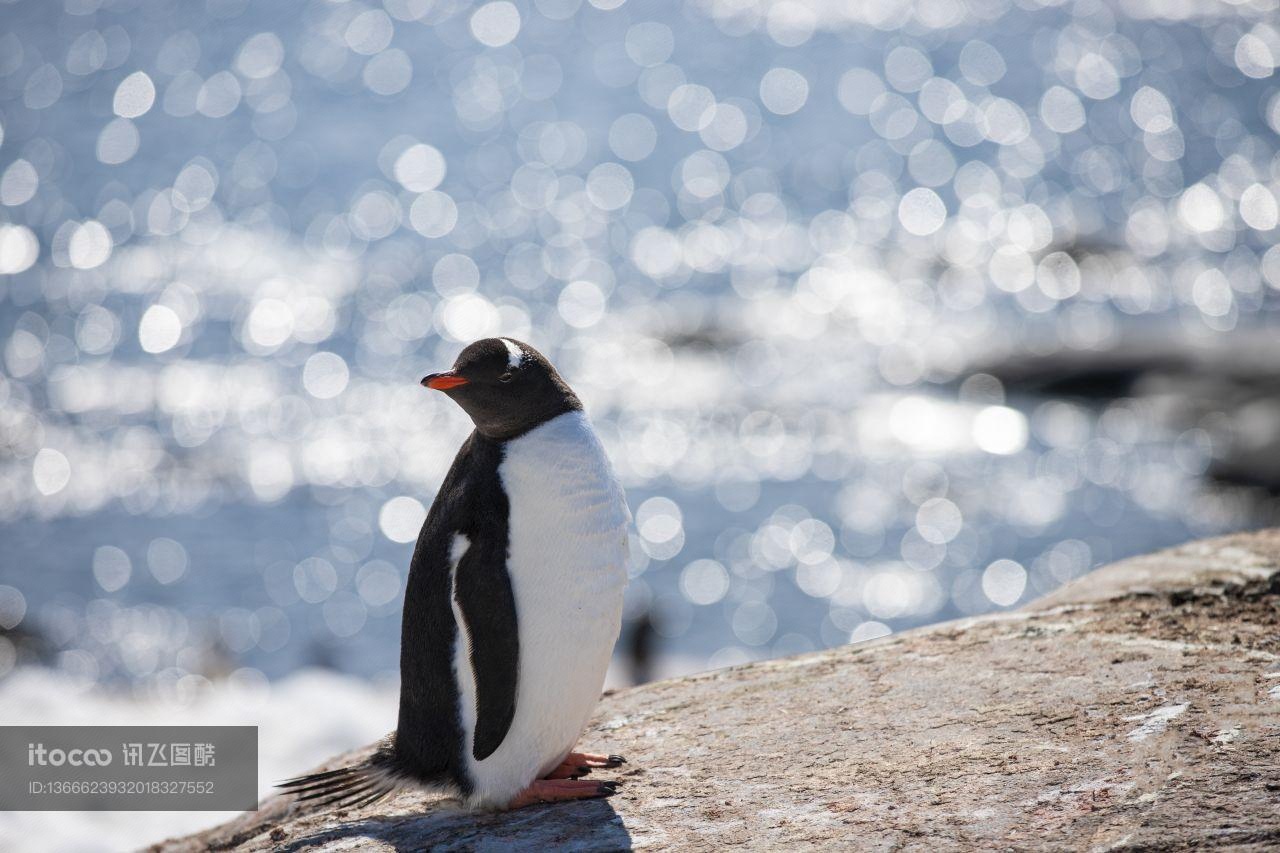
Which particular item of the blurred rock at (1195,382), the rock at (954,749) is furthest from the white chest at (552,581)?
the blurred rock at (1195,382)

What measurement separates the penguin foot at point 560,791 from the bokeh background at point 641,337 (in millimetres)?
4420

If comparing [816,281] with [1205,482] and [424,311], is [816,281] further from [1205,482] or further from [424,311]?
[1205,482]

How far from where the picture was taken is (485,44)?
241 ft

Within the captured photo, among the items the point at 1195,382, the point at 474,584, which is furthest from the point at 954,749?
the point at 1195,382

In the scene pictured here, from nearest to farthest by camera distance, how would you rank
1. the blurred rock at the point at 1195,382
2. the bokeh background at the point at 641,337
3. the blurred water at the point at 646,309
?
the bokeh background at the point at 641,337
the blurred water at the point at 646,309
the blurred rock at the point at 1195,382

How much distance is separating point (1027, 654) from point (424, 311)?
31.1m

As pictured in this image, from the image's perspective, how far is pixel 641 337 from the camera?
110 feet

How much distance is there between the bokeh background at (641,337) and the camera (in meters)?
22.0

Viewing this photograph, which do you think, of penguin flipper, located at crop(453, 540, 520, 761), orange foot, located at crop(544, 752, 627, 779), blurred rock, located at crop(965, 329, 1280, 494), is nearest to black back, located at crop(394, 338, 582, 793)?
penguin flipper, located at crop(453, 540, 520, 761)

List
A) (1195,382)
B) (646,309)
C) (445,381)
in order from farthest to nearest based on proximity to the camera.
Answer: (646,309), (1195,382), (445,381)

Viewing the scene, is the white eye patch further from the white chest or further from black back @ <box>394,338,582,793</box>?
the white chest

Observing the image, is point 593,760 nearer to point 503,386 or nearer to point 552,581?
point 552,581

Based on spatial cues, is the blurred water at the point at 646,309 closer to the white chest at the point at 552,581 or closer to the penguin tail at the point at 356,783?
the penguin tail at the point at 356,783

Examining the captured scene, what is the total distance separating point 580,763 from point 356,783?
785mm
